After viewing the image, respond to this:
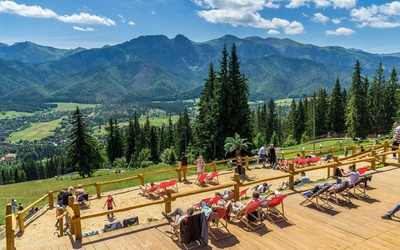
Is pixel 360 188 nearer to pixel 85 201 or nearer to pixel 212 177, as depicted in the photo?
pixel 212 177

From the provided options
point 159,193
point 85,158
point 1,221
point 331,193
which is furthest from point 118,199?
point 85,158

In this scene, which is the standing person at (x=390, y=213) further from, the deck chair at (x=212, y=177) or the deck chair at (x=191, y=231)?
the deck chair at (x=212, y=177)

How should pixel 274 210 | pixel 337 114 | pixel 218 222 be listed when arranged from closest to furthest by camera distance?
1. pixel 218 222
2. pixel 274 210
3. pixel 337 114

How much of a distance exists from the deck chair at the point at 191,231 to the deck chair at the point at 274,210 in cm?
265

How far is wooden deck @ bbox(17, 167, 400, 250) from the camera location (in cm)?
840

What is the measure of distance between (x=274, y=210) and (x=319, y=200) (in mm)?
2289

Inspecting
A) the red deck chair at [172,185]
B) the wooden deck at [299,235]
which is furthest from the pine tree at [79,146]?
the wooden deck at [299,235]

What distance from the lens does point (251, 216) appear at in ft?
32.6

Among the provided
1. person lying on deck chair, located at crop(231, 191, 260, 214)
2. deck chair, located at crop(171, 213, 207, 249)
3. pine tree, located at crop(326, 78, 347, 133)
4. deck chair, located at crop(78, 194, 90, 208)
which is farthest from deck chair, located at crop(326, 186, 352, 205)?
pine tree, located at crop(326, 78, 347, 133)

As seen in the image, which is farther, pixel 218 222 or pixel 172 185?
pixel 172 185

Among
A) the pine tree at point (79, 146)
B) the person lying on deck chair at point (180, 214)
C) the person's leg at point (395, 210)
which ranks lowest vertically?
the pine tree at point (79, 146)

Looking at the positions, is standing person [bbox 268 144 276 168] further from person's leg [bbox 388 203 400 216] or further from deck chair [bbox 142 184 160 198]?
person's leg [bbox 388 203 400 216]

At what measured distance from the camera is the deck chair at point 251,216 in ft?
31.3

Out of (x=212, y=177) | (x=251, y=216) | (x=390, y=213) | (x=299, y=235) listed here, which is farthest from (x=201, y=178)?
(x=390, y=213)
